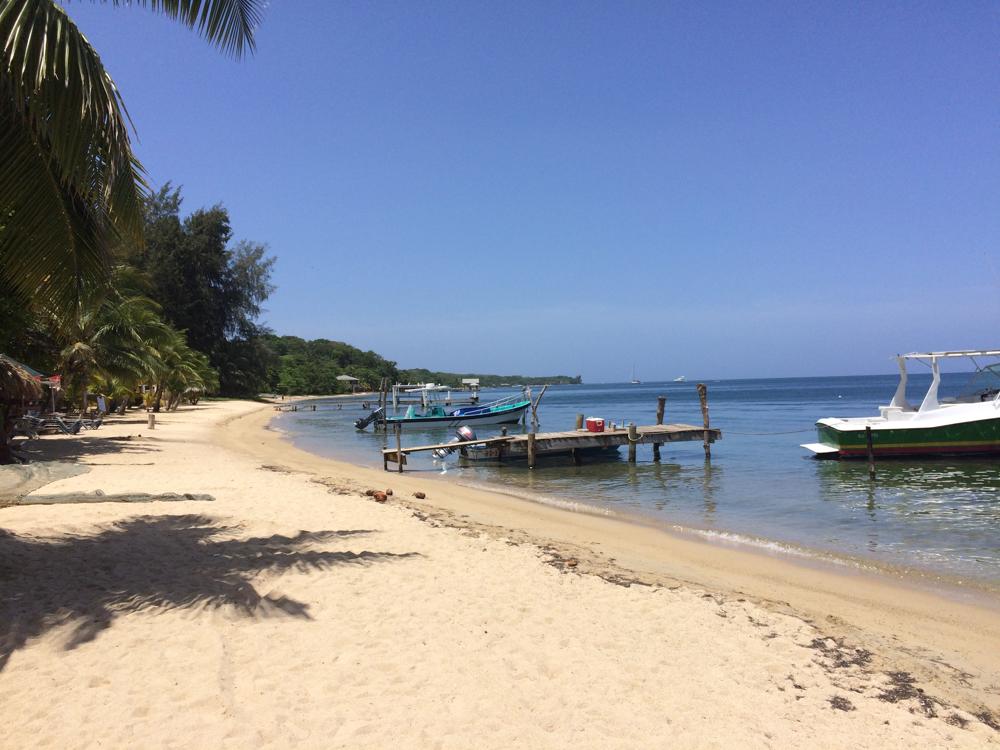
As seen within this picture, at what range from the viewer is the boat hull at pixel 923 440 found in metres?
18.9

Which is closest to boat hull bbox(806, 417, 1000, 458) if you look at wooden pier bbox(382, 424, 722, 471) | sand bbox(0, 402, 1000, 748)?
wooden pier bbox(382, 424, 722, 471)

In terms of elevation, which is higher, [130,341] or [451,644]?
[130,341]

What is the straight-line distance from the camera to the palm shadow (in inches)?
193

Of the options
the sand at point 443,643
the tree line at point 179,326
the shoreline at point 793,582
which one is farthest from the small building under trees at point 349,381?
the sand at point 443,643

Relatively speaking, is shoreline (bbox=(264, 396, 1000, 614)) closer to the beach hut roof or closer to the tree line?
the beach hut roof

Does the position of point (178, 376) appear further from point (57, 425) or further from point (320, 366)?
point (320, 366)

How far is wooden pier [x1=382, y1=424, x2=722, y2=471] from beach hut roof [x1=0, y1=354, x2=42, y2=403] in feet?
31.5

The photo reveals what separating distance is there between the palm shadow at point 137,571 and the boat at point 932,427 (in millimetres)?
17352

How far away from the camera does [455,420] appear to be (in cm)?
3700

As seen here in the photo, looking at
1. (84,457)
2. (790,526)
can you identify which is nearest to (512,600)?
(790,526)

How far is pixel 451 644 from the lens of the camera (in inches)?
195

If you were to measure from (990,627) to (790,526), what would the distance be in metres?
5.40

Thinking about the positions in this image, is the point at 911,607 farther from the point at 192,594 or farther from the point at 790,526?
the point at 192,594

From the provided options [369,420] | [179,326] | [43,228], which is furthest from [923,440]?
[179,326]
